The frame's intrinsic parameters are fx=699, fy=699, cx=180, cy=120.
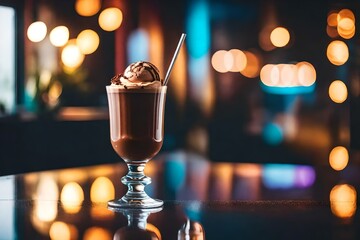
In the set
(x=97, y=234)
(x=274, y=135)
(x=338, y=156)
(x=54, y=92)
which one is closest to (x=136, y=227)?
(x=97, y=234)

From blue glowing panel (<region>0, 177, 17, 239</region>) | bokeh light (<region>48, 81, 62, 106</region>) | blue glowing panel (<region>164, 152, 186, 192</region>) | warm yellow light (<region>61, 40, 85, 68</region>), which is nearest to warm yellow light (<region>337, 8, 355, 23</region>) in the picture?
warm yellow light (<region>61, 40, 85, 68</region>)

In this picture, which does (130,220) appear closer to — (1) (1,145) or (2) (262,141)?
(1) (1,145)

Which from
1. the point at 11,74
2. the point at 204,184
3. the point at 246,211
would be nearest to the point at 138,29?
the point at 11,74

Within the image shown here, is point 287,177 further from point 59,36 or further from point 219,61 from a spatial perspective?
point 59,36

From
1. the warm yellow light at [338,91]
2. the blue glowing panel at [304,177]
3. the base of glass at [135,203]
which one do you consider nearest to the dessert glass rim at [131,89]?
the base of glass at [135,203]

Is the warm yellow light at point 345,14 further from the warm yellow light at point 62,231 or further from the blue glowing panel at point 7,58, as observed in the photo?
the warm yellow light at point 62,231

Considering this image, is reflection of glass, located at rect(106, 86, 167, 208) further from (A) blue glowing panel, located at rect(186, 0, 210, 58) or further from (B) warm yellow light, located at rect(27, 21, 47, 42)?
(A) blue glowing panel, located at rect(186, 0, 210, 58)
